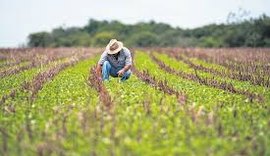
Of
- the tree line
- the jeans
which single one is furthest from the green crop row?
the tree line

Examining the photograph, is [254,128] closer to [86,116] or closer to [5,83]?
[86,116]

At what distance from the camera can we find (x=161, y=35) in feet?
324

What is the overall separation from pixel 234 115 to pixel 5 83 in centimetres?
966

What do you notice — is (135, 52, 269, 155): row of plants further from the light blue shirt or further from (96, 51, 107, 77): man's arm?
(96, 51, 107, 77): man's arm

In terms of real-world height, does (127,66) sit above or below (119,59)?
below

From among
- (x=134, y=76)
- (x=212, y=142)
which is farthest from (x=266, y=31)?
(x=212, y=142)

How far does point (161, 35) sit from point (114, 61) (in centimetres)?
8210

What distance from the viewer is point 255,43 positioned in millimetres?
59844

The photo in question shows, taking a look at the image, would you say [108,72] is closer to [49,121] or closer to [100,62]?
[100,62]

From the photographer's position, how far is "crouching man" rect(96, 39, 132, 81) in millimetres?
16484

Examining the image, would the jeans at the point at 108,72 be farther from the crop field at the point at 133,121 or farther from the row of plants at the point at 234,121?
the row of plants at the point at 234,121

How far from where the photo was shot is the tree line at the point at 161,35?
6238 cm

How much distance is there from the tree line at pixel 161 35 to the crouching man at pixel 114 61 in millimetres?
43274

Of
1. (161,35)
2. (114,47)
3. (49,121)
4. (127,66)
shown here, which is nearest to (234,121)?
(49,121)
